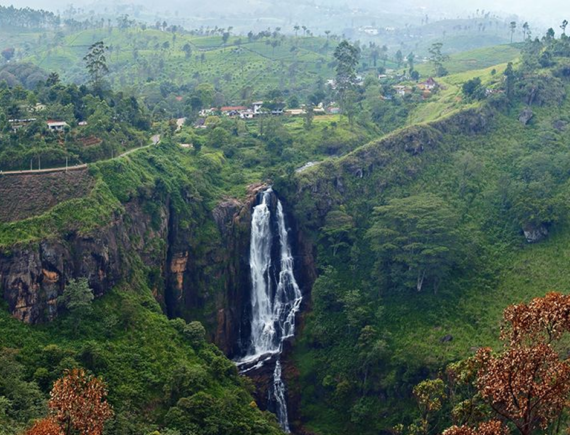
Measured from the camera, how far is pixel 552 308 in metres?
16.5

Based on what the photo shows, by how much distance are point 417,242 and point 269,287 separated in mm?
12060

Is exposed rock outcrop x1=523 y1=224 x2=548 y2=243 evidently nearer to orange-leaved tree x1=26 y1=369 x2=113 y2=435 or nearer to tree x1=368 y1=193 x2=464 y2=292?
tree x1=368 y1=193 x2=464 y2=292

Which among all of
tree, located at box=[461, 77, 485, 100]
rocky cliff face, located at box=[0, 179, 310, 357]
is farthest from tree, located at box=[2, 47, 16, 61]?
tree, located at box=[461, 77, 485, 100]

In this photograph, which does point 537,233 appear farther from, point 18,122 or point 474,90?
point 18,122

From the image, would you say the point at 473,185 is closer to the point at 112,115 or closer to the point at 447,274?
the point at 447,274

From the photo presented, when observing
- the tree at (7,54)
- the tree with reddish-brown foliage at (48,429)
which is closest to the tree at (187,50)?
the tree at (7,54)

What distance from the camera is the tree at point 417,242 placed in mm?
51312

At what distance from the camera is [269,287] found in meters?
55.0

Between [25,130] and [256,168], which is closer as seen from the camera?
[25,130]

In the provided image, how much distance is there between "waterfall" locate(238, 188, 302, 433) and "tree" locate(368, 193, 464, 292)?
726cm

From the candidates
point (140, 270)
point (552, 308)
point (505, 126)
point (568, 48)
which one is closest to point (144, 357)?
point (140, 270)

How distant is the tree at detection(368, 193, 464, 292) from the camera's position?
168ft

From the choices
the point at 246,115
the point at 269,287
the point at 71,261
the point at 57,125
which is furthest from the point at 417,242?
the point at 246,115

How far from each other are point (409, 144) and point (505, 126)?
11.3m
